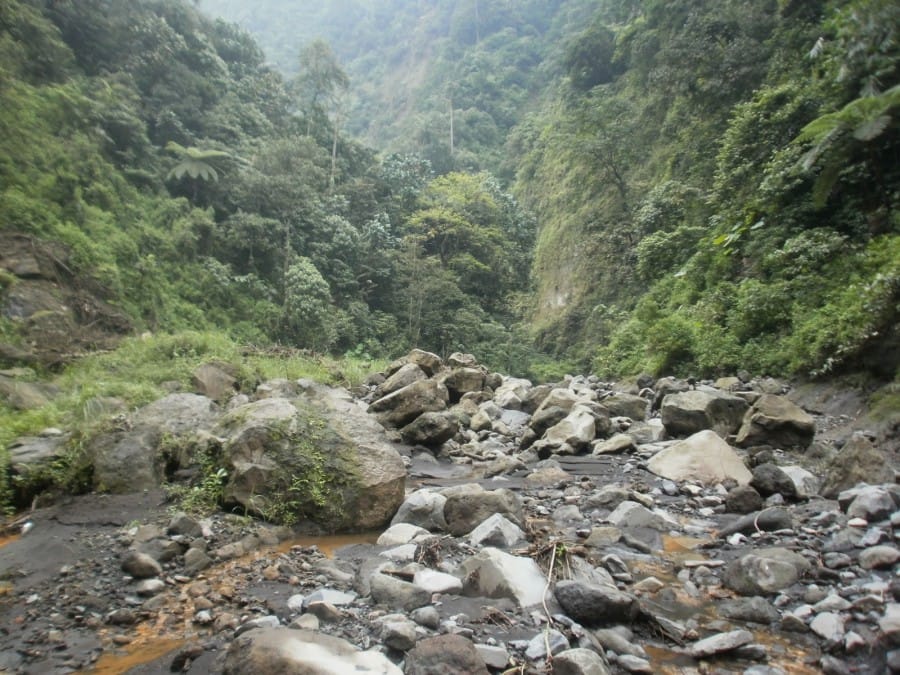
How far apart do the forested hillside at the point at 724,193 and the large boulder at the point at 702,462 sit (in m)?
2.93

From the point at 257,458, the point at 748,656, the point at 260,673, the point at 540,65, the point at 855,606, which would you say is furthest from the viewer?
the point at 540,65

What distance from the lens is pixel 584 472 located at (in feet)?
23.4

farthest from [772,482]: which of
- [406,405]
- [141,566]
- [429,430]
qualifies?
[406,405]

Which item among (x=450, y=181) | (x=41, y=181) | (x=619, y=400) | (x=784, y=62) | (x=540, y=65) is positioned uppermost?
(x=540, y=65)

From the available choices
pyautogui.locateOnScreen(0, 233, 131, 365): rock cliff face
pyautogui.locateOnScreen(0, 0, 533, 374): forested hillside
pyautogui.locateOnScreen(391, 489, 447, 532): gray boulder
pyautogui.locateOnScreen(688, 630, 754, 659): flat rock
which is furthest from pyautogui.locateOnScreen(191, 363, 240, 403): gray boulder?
pyautogui.locateOnScreen(688, 630, 754, 659): flat rock

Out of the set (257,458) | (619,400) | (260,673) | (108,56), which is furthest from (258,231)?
(260,673)

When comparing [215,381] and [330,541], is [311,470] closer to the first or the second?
[330,541]

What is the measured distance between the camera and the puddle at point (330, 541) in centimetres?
471

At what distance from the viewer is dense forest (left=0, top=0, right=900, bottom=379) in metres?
10.0

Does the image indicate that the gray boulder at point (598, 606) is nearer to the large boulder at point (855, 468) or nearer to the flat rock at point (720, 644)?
the flat rock at point (720, 644)

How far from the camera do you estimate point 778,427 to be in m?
6.79

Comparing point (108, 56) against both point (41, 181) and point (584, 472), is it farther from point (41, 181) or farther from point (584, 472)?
point (584, 472)

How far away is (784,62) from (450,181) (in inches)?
663

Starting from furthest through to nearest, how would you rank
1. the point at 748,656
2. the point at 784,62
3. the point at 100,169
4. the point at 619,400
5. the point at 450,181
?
the point at 450,181, the point at 100,169, the point at 784,62, the point at 619,400, the point at 748,656
